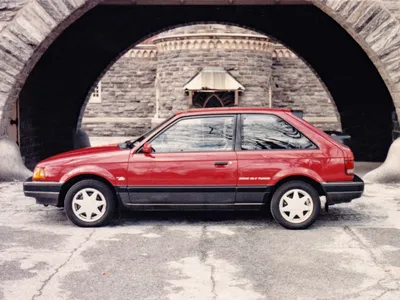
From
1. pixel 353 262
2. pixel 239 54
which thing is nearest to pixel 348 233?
pixel 353 262

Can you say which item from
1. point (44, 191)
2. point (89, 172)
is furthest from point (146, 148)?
point (44, 191)

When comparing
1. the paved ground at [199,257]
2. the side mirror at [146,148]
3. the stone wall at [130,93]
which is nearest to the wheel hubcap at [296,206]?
the paved ground at [199,257]

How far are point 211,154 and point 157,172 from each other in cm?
65

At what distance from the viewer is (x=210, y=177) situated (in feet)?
23.1

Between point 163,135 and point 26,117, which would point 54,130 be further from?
point 163,135

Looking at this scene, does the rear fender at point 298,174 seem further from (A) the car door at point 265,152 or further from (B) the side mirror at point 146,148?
(B) the side mirror at point 146,148

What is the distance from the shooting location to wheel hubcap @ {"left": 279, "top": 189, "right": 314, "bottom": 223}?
→ 6977 millimetres

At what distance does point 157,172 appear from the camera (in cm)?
707

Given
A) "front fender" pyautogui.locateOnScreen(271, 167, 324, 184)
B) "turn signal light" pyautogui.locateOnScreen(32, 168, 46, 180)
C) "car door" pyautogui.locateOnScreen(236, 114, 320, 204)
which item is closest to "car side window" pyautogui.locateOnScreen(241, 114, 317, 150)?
"car door" pyautogui.locateOnScreen(236, 114, 320, 204)

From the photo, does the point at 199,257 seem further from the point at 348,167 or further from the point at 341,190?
the point at 348,167

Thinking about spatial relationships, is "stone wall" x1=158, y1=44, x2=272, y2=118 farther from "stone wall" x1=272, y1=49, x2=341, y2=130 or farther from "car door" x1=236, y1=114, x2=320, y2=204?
"car door" x1=236, y1=114, x2=320, y2=204

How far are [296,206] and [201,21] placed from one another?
10742 millimetres

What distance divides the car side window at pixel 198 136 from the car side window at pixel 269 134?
18 cm

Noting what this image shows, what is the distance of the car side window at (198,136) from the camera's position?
7.18 meters
